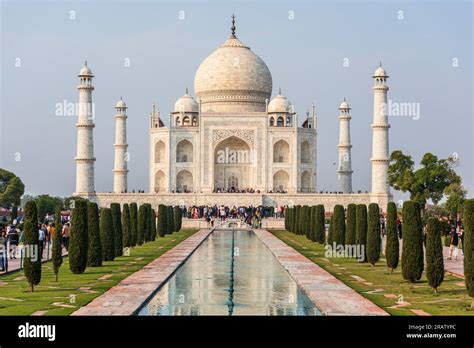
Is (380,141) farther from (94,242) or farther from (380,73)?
(94,242)

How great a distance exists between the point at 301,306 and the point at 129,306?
1936 millimetres

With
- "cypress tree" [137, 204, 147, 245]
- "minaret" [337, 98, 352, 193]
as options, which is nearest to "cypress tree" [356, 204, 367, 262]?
"cypress tree" [137, 204, 147, 245]

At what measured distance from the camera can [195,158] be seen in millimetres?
39406

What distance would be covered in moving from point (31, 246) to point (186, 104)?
1238 inches

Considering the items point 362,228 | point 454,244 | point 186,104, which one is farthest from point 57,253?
point 186,104

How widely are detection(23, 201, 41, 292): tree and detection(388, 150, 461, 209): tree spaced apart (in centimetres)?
2539

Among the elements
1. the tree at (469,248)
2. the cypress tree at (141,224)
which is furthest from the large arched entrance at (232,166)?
the tree at (469,248)

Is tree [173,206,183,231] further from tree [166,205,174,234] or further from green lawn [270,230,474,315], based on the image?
green lawn [270,230,474,315]

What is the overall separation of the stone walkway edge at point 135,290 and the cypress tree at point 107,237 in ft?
2.70

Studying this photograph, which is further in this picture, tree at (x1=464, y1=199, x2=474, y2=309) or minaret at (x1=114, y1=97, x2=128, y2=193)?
minaret at (x1=114, y1=97, x2=128, y2=193)

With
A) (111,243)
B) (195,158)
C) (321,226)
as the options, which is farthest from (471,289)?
(195,158)

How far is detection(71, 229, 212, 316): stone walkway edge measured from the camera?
348 inches

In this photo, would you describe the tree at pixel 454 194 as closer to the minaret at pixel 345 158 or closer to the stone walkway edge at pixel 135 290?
the minaret at pixel 345 158
